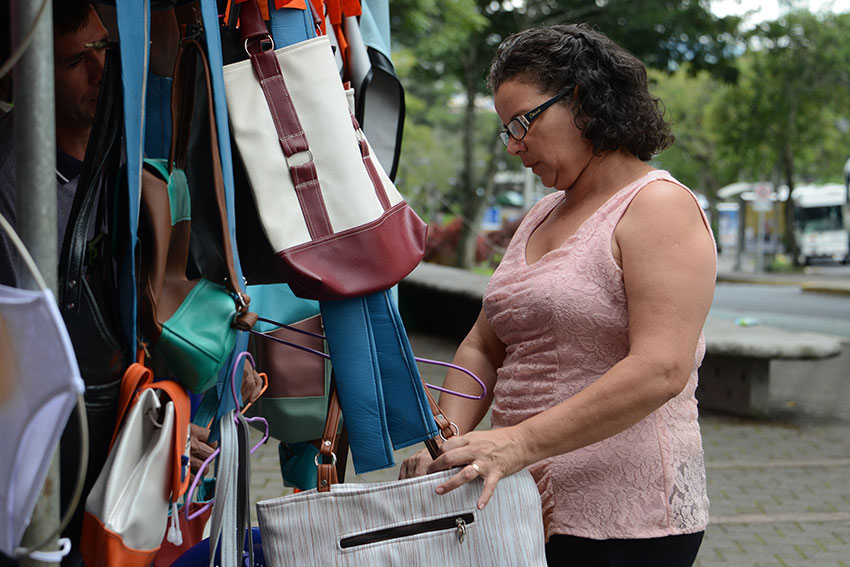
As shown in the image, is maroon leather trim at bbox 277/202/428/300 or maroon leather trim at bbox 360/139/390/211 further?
maroon leather trim at bbox 360/139/390/211

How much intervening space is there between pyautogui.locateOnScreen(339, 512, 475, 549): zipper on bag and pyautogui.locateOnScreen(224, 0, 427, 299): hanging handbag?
1.34 feet

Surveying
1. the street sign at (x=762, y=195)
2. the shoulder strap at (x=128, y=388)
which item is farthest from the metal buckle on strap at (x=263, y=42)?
the street sign at (x=762, y=195)

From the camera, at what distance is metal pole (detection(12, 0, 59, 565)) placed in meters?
1.20

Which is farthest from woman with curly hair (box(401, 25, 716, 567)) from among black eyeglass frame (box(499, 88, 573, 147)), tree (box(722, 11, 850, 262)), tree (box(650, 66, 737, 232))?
tree (box(650, 66, 737, 232))

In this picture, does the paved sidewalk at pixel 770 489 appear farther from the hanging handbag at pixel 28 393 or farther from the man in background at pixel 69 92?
the hanging handbag at pixel 28 393

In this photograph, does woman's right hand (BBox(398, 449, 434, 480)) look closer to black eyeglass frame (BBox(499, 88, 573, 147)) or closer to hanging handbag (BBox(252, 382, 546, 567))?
hanging handbag (BBox(252, 382, 546, 567))

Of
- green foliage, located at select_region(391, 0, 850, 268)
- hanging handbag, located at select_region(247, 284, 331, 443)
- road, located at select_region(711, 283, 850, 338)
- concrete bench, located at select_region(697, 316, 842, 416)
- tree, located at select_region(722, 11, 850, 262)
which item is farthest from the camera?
tree, located at select_region(722, 11, 850, 262)

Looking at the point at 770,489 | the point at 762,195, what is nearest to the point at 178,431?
the point at 770,489

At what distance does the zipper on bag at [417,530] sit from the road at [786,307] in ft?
35.8

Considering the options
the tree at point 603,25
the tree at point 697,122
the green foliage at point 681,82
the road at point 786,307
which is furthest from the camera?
the tree at point 697,122

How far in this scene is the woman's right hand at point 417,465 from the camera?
1735 millimetres

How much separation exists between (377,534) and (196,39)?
0.92 meters

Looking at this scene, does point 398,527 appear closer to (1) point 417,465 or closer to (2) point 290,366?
(1) point 417,465

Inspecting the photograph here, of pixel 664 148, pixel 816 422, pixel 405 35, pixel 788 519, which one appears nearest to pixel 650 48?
pixel 405 35
